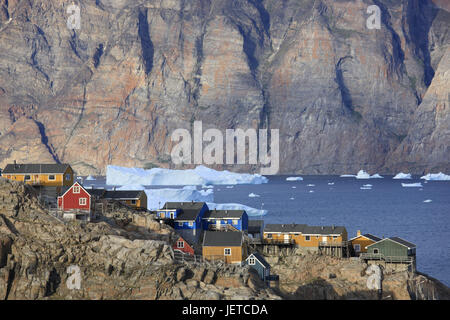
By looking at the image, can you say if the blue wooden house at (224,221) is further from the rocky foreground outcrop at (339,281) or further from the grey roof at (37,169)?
the grey roof at (37,169)

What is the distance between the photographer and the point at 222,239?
59.4 meters

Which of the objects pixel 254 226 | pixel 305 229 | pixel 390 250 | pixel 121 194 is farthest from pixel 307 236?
pixel 121 194

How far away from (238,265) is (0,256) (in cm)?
1505

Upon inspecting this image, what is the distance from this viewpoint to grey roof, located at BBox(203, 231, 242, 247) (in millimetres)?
58969

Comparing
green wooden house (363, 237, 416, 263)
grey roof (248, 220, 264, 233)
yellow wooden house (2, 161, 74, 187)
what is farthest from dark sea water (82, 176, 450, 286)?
yellow wooden house (2, 161, 74, 187)

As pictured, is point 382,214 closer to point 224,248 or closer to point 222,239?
point 222,239

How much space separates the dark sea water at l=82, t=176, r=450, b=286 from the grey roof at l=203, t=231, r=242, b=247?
2152cm

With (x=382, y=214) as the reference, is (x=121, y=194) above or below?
below

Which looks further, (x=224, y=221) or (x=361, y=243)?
(x=224, y=221)

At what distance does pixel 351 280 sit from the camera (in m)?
59.8

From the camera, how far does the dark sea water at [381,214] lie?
296 ft

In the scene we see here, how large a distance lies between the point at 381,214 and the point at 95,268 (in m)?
86.3

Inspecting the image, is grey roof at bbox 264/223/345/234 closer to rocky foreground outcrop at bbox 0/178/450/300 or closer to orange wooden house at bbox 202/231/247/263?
rocky foreground outcrop at bbox 0/178/450/300
